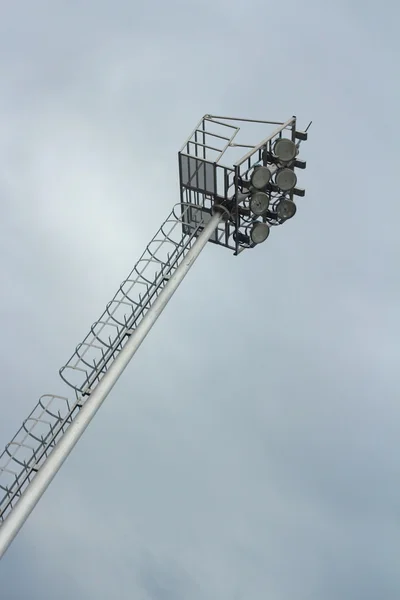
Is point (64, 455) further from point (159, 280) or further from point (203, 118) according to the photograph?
point (203, 118)

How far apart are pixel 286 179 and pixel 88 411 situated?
1537cm

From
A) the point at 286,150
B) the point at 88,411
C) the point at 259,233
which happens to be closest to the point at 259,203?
the point at 259,233

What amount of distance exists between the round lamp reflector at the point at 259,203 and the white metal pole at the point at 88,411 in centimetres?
253

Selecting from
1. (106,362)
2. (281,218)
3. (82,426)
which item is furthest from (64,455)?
(281,218)

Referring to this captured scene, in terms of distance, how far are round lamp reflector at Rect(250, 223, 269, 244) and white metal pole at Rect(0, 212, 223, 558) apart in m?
2.51

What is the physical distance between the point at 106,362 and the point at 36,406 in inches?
126

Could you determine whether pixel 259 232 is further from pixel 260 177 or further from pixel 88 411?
pixel 88 411

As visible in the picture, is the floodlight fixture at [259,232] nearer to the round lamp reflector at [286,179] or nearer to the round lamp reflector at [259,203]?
the round lamp reflector at [259,203]

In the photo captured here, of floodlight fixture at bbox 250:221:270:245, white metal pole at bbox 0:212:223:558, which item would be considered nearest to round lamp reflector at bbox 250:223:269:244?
floodlight fixture at bbox 250:221:270:245

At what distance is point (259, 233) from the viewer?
1804 inches

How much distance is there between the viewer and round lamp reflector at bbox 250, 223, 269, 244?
1799 inches

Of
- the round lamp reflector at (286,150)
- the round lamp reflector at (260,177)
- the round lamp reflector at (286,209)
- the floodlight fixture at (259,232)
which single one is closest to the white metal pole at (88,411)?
the floodlight fixture at (259,232)

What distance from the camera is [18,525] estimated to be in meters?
33.3

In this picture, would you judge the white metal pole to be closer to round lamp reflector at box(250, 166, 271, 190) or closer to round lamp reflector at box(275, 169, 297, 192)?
round lamp reflector at box(250, 166, 271, 190)
